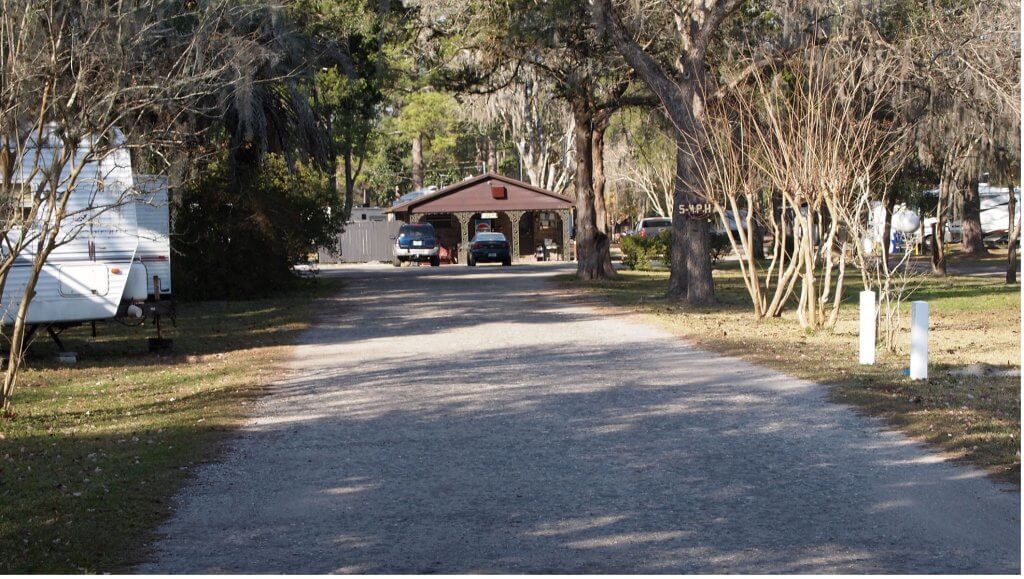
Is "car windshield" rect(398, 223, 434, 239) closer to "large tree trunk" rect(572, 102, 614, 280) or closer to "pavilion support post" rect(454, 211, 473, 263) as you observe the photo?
"pavilion support post" rect(454, 211, 473, 263)

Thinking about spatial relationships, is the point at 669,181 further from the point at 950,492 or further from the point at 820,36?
the point at 950,492

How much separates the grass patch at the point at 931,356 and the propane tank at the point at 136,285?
24.8 feet

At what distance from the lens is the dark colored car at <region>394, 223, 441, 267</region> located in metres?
46.8

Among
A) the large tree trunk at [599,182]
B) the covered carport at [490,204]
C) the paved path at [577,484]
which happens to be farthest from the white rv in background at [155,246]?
the covered carport at [490,204]

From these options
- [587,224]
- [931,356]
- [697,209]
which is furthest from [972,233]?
[931,356]

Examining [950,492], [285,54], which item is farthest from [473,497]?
[285,54]

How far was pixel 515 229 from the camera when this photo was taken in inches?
2014

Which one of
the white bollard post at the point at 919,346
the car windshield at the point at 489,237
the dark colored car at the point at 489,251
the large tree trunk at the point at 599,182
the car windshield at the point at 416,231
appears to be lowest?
the white bollard post at the point at 919,346

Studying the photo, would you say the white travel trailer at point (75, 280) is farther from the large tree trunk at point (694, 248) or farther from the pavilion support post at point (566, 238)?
the pavilion support post at point (566, 238)

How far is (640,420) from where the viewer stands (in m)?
9.96

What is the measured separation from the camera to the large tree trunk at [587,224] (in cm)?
3178

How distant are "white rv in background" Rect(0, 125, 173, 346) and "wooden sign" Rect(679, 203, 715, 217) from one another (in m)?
10.0

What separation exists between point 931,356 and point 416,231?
34.4 m

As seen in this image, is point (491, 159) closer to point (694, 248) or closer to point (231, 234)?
point (231, 234)
